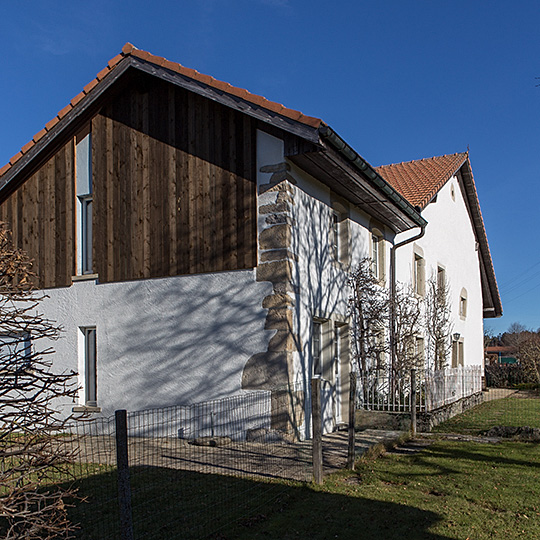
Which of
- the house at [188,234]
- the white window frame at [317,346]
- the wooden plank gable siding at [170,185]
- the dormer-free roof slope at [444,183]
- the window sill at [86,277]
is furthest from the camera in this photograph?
the dormer-free roof slope at [444,183]

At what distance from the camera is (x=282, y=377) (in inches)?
377

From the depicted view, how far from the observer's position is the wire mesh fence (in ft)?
18.6

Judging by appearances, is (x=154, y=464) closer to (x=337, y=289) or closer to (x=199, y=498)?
(x=199, y=498)

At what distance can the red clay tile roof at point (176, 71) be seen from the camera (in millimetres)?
9367

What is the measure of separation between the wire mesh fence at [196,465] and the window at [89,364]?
2.32ft

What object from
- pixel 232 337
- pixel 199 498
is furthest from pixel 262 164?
pixel 199 498

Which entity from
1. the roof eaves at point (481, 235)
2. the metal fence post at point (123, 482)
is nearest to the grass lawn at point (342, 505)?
the metal fence post at point (123, 482)

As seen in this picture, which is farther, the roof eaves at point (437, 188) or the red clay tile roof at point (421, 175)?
the red clay tile roof at point (421, 175)

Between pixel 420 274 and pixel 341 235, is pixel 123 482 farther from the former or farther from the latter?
pixel 420 274

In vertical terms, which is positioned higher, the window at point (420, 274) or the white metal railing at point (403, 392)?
the window at point (420, 274)

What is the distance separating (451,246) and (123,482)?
60.4 feet

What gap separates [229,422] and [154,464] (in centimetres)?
229

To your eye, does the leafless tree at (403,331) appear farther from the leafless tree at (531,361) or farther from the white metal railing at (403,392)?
the leafless tree at (531,361)

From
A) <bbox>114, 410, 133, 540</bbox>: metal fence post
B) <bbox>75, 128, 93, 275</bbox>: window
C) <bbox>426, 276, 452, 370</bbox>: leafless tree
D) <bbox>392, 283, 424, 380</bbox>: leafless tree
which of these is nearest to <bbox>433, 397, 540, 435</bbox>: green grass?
<bbox>392, 283, 424, 380</bbox>: leafless tree
